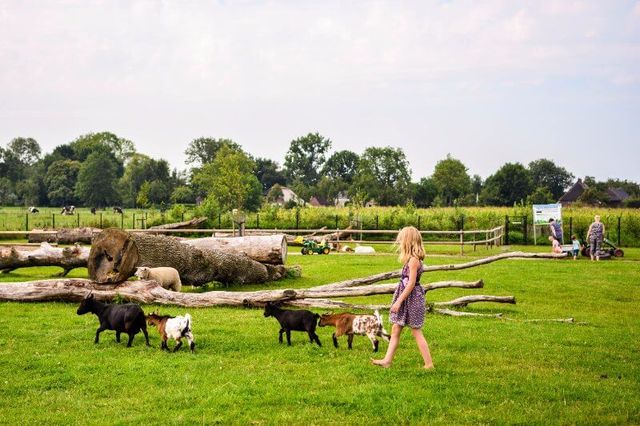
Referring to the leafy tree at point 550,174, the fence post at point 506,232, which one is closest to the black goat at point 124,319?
the fence post at point 506,232

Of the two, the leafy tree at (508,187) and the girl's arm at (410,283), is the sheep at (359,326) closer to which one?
the girl's arm at (410,283)

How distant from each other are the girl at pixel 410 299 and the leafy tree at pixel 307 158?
14331 cm

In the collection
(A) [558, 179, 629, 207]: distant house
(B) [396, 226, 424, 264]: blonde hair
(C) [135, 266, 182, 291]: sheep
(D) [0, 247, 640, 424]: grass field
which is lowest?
(D) [0, 247, 640, 424]: grass field

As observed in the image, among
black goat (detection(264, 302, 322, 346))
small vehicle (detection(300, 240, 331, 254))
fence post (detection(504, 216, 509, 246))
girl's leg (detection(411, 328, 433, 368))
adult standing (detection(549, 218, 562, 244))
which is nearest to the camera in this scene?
girl's leg (detection(411, 328, 433, 368))

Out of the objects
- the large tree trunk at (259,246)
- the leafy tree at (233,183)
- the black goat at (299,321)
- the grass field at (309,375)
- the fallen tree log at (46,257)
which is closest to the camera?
the grass field at (309,375)

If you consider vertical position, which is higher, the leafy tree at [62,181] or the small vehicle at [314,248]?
the leafy tree at [62,181]

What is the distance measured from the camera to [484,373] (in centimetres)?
955

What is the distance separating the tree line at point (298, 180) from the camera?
11353cm

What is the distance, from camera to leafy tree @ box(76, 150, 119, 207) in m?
122

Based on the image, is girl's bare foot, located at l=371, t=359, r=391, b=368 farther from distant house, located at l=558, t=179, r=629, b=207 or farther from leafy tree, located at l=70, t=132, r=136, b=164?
leafy tree, located at l=70, t=132, r=136, b=164

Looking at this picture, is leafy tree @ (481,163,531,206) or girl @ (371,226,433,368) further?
leafy tree @ (481,163,531,206)

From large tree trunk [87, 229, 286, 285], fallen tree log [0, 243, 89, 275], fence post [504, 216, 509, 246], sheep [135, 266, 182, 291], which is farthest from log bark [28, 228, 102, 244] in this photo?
fence post [504, 216, 509, 246]

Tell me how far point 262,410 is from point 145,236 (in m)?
11.6

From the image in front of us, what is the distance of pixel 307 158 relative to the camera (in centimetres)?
15425
